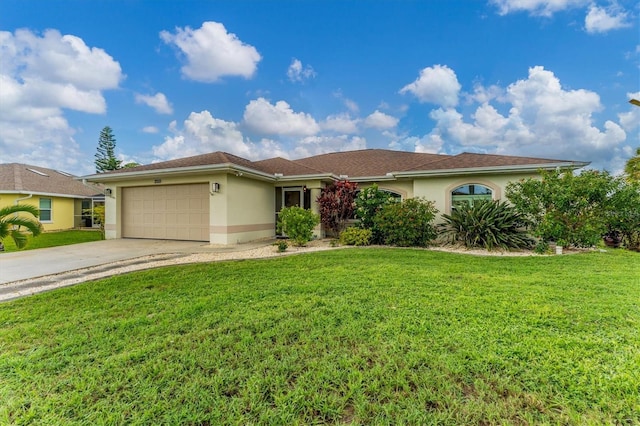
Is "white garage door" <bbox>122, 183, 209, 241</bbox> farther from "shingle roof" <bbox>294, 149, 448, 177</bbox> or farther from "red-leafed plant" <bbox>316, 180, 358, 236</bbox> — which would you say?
"shingle roof" <bbox>294, 149, 448, 177</bbox>

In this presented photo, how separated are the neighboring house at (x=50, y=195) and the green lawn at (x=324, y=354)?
1568 centimetres

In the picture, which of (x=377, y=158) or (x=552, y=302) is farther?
(x=377, y=158)

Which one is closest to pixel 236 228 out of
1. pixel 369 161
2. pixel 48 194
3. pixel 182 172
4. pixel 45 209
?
pixel 182 172

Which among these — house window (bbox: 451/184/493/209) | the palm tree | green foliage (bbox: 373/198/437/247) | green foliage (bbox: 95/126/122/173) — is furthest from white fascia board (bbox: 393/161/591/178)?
green foliage (bbox: 95/126/122/173)

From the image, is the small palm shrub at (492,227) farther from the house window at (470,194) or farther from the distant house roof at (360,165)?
the distant house roof at (360,165)

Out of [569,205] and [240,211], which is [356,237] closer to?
[240,211]

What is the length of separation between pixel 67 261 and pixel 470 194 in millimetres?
14057

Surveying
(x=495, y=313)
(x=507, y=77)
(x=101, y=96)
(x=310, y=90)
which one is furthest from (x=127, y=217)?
(x=507, y=77)

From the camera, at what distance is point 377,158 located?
16.2m

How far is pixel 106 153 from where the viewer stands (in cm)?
3662

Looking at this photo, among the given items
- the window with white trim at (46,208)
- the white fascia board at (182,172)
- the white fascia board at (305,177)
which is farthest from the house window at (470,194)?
the window with white trim at (46,208)

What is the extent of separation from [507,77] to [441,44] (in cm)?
370

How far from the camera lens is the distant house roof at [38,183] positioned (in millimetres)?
16469

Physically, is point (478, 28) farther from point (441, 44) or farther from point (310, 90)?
point (310, 90)
